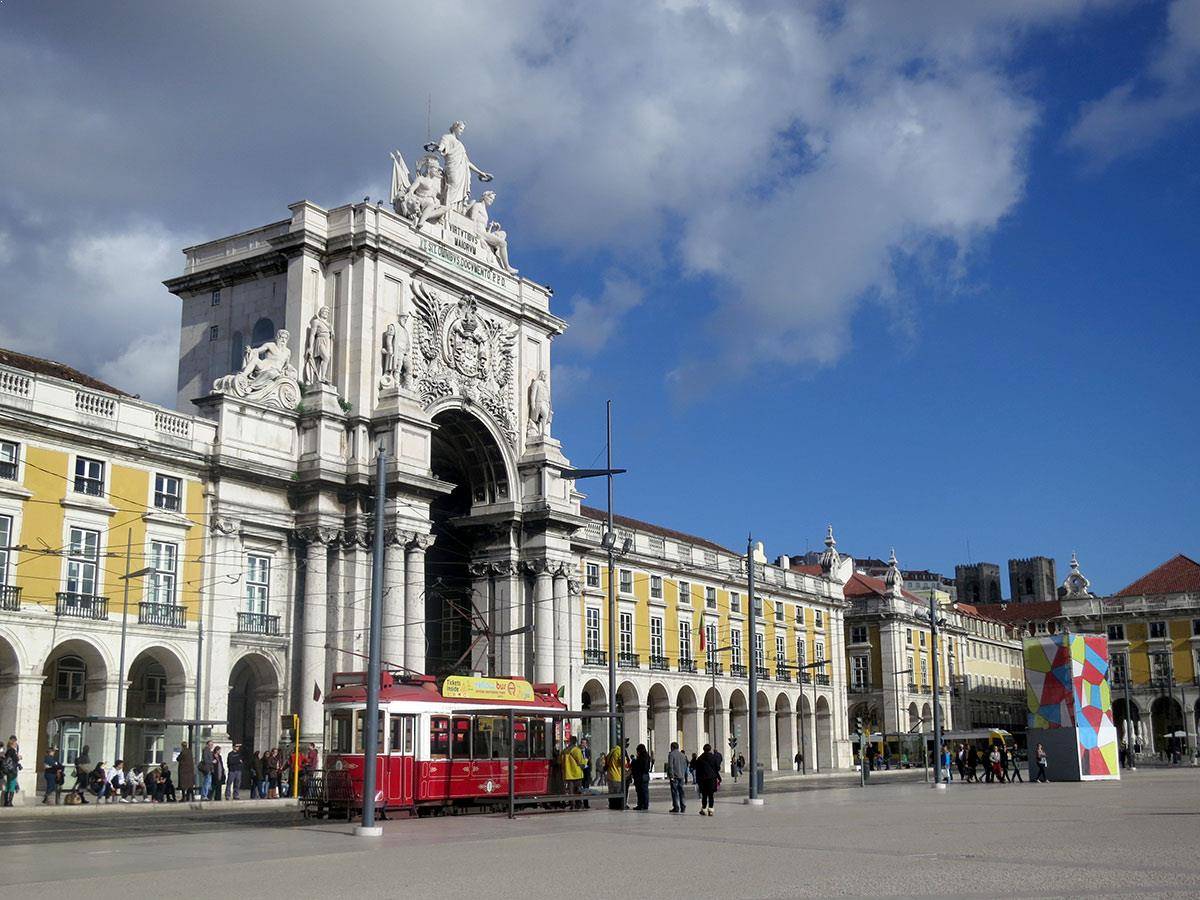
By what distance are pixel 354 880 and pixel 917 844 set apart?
372 inches

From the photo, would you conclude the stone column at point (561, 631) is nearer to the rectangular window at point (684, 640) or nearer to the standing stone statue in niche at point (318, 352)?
the standing stone statue in niche at point (318, 352)

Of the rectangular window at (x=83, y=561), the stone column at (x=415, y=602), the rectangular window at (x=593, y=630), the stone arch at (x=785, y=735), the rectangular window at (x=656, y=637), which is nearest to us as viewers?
the rectangular window at (x=83, y=561)

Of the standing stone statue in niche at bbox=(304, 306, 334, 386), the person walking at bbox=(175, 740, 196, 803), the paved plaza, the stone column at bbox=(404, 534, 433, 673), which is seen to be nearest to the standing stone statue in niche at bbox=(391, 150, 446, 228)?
the standing stone statue in niche at bbox=(304, 306, 334, 386)

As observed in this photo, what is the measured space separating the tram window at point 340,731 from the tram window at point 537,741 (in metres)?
5.84

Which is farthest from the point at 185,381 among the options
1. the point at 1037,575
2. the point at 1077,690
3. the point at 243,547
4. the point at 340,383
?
the point at 1037,575

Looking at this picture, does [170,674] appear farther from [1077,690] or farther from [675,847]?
[1077,690]

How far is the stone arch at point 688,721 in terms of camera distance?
248ft

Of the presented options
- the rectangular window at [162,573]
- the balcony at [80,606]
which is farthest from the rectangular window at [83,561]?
the rectangular window at [162,573]

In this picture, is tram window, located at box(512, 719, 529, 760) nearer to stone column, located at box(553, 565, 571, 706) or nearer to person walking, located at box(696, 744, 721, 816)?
person walking, located at box(696, 744, 721, 816)

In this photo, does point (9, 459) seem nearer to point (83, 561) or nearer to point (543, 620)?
point (83, 561)

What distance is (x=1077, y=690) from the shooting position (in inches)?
2078

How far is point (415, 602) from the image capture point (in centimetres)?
5116

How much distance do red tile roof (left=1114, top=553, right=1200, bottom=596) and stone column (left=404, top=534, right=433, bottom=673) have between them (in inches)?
3219

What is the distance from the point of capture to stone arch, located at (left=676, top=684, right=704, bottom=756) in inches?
2975
